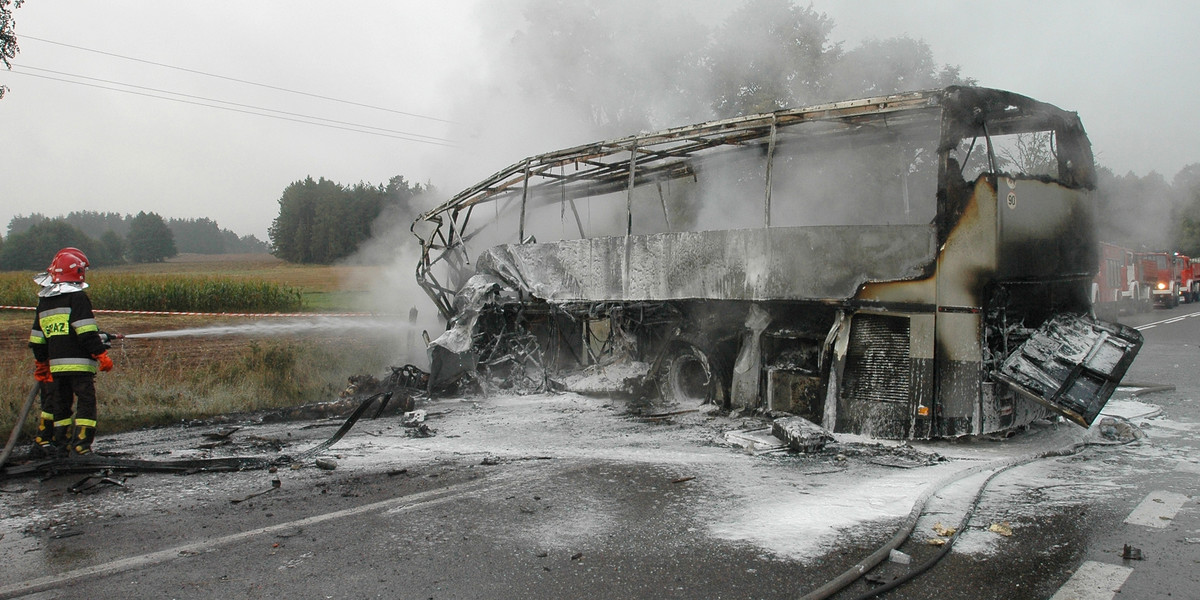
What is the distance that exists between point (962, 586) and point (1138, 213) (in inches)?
1282

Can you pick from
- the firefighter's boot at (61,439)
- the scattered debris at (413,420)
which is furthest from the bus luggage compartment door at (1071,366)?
the firefighter's boot at (61,439)

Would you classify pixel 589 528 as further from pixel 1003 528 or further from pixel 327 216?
pixel 327 216

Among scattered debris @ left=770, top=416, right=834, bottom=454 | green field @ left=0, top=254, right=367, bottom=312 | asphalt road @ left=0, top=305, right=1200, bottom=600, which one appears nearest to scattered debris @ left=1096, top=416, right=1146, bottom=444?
asphalt road @ left=0, top=305, right=1200, bottom=600

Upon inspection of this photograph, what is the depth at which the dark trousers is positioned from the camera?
5.89 m

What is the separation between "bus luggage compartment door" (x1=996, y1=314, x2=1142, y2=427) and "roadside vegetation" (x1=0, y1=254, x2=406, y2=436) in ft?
27.5

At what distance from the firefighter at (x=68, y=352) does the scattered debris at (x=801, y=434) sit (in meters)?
5.67

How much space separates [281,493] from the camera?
15.8ft

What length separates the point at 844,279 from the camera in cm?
637

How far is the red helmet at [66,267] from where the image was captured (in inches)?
237

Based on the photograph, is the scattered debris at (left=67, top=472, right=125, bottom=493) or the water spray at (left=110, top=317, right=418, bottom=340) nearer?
the scattered debris at (left=67, top=472, right=125, bottom=493)

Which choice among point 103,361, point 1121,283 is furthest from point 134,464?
point 1121,283

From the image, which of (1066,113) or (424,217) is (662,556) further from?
(424,217)

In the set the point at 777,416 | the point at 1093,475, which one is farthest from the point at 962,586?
the point at 777,416

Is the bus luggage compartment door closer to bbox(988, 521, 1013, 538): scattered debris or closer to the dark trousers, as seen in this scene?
bbox(988, 521, 1013, 538): scattered debris
